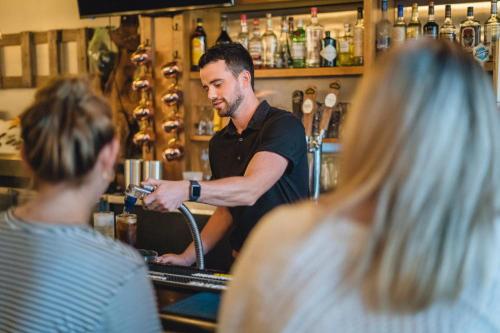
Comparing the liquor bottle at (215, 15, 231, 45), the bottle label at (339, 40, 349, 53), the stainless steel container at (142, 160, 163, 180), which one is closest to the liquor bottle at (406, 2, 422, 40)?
the bottle label at (339, 40, 349, 53)

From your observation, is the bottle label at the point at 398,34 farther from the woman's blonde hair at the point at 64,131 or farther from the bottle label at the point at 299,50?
the woman's blonde hair at the point at 64,131

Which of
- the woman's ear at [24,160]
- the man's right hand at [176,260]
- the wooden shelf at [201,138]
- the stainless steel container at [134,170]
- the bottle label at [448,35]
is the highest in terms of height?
the bottle label at [448,35]

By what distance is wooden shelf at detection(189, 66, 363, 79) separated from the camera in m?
3.47

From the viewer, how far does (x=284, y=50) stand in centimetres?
371

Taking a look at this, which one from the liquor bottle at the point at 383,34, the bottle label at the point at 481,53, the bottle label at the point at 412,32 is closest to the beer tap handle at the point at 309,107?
the liquor bottle at the point at 383,34

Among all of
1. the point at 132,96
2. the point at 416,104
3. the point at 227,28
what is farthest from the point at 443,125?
the point at 132,96

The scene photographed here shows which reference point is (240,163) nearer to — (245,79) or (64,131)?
(245,79)

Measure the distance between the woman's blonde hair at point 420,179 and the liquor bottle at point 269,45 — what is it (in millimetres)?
2786

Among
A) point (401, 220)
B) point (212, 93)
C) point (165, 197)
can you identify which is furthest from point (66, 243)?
point (212, 93)

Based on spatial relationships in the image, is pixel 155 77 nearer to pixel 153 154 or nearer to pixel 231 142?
pixel 153 154

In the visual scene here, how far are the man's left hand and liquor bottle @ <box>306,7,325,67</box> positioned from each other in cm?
174

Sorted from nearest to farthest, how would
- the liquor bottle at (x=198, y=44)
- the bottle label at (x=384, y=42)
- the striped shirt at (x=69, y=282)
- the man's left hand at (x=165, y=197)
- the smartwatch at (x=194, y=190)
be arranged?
the striped shirt at (x=69, y=282), the man's left hand at (x=165, y=197), the smartwatch at (x=194, y=190), the bottle label at (x=384, y=42), the liquor bottle at (x=198, y=44)

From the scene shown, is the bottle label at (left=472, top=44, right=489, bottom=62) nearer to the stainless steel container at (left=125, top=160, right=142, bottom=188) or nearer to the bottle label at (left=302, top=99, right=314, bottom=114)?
the bottle label at (left=302, top=99, right=314, bottom=114)

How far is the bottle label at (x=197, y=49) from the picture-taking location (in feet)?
12.5
